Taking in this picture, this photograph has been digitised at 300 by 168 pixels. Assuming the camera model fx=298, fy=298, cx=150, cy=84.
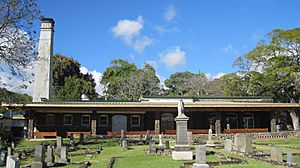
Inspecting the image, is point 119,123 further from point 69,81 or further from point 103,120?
point 69,81

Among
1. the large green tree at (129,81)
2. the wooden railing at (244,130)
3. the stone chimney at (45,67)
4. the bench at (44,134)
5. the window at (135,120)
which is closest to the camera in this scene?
the bench at (44,134)

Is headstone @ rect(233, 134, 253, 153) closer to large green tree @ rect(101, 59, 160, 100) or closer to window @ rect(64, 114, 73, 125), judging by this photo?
window @ rect(64, 114, 73, 125)

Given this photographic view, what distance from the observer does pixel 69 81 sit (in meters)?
47.5

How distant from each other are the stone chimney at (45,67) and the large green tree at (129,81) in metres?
20.6

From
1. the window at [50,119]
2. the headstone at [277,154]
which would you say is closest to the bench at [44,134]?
the window at [50,119]

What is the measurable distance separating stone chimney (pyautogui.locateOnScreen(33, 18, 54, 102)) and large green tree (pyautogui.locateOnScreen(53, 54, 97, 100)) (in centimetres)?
992

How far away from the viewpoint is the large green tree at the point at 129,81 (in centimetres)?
5618

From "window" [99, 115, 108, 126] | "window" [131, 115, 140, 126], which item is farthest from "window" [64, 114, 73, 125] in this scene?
"window" [131, 115, 140, 126]

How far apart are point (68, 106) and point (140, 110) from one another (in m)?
7.24

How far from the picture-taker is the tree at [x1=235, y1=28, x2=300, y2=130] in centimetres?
3500

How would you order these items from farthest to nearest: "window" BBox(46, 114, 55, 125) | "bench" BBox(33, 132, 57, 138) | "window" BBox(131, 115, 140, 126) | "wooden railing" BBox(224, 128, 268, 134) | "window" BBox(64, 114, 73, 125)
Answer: "window" BBox(131, 115, 140, 126) < "window" BBox(64, 114, 73, 125) < "window" BBox(46, 114, 55, 125) < "wooden railing" BBox(224, 128, 268, 134) < "bench" BBox(33, 132, 57, 138)

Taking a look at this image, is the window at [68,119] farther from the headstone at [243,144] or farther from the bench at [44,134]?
the headstone at [243,144]

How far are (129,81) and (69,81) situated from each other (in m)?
12.6

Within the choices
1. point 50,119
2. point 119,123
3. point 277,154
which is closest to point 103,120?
point 119,123
